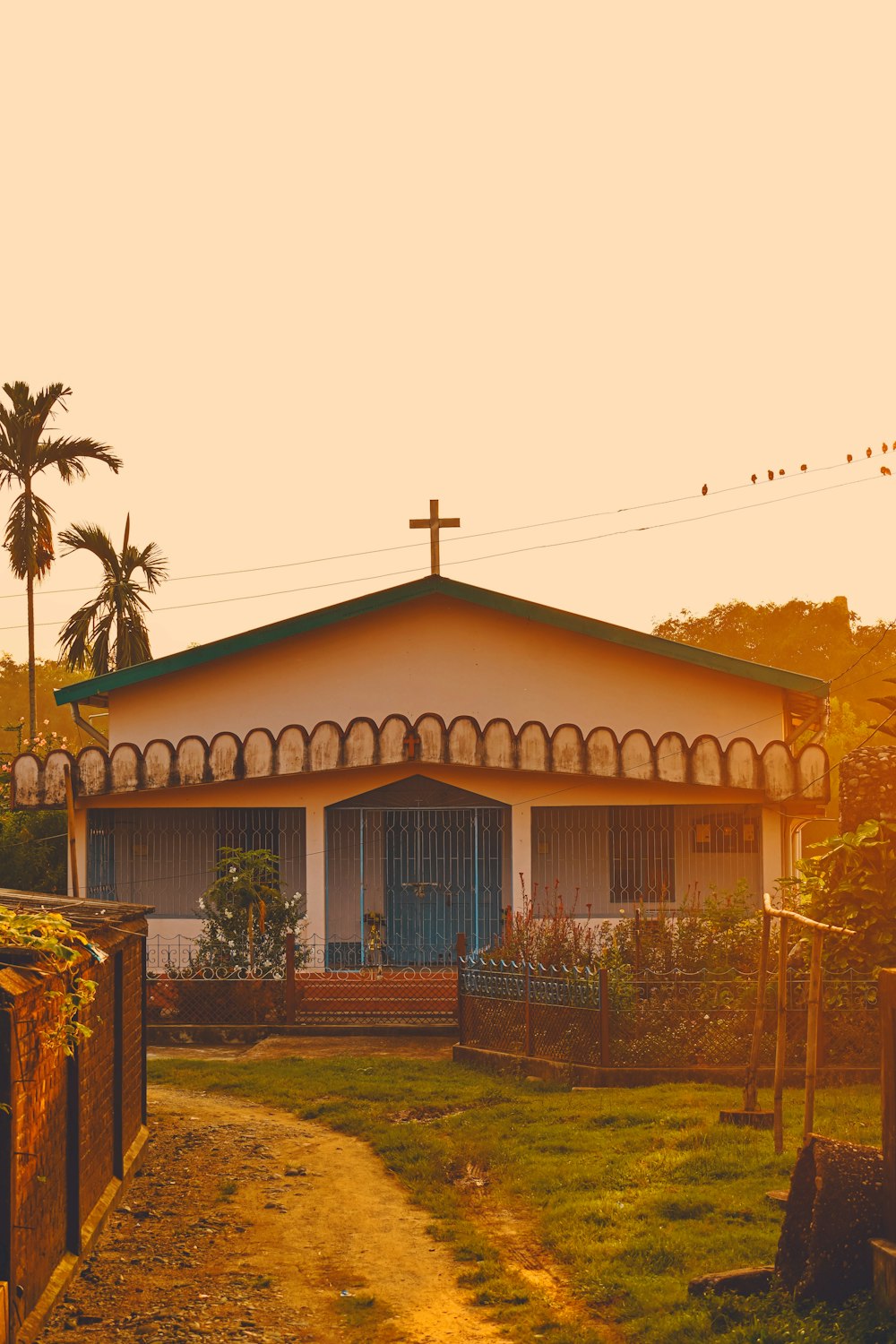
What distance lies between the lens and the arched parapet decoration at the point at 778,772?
22516 millimetres

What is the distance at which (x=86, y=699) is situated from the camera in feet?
84.3

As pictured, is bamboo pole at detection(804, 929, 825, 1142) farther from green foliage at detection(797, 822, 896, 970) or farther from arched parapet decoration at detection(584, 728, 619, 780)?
arched parapet decoration at detection(584, 728, 619, 780)

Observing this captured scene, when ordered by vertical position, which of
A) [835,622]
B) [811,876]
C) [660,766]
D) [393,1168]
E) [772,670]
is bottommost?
[393,1168]

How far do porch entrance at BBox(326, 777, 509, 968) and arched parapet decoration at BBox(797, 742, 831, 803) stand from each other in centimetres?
489

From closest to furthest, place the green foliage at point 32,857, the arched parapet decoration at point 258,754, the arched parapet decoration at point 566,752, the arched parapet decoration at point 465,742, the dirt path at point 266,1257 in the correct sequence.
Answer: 1. the dirt path at point 266,1257
2. the arched parapet decoration at point 465,742
3. the arched parapet decoration at point 566,752
4. the arched parapet decoration at point 258,754
5. the green foliage at point 32,857

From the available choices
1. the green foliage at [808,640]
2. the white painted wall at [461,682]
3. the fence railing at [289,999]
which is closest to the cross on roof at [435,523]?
the white painted wall at [461,682]

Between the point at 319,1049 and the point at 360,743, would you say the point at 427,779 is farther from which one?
the point at 319,1049

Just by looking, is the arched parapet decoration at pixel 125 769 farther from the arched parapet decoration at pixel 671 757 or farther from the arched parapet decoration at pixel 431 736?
the arched parapet decoration at pixel 671 757

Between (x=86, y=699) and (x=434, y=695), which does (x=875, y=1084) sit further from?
(x=86, y=699)

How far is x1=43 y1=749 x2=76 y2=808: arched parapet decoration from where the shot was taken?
76.4ft

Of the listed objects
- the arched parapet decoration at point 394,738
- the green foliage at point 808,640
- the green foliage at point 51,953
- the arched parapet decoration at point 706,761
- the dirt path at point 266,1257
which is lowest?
the dirt path at point 266,1257

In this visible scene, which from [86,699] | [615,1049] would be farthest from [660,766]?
[86,699]

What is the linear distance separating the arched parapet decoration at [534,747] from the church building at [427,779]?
7cm

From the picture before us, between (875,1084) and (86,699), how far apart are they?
53.8 feet
